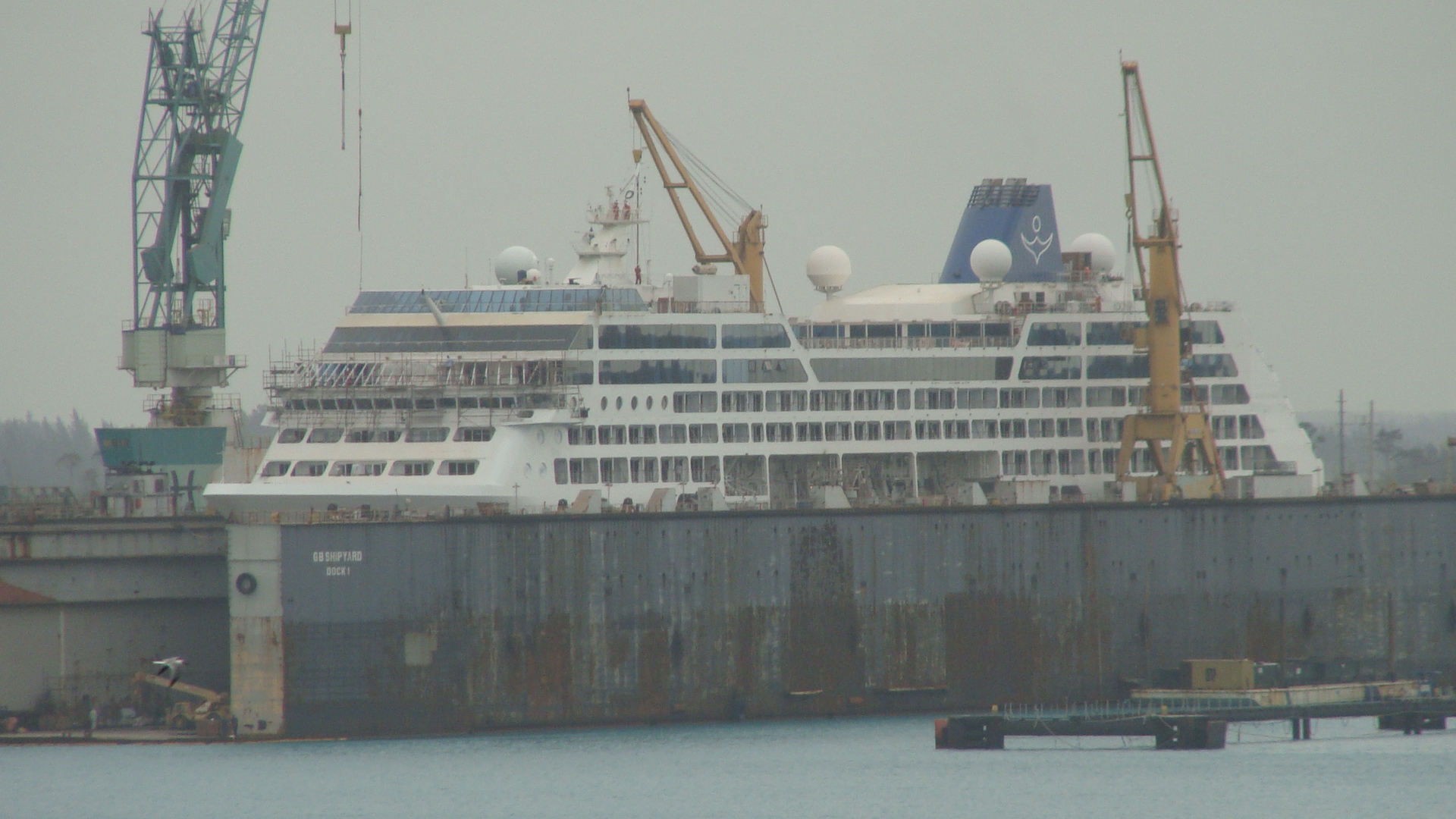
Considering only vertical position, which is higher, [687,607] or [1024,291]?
[1024,291]

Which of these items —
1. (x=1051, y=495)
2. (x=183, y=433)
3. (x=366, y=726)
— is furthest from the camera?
(x=183, y=433)

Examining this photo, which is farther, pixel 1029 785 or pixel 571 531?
pixel 571 531

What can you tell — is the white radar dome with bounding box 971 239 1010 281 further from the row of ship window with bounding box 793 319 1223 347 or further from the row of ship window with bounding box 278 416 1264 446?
the row of ship window with bounding box 278 416 1264 446

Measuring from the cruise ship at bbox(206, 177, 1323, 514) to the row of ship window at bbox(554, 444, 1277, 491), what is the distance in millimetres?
81

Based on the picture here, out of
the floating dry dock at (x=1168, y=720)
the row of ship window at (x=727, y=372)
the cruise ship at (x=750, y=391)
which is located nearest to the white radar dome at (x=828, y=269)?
the cruise ship at (x=750, y=391)

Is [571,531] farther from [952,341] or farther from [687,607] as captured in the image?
[952,341]

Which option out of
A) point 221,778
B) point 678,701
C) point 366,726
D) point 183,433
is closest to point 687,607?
point 678,701

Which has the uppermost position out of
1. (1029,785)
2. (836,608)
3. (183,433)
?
(183,433)

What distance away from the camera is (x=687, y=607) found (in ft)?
255

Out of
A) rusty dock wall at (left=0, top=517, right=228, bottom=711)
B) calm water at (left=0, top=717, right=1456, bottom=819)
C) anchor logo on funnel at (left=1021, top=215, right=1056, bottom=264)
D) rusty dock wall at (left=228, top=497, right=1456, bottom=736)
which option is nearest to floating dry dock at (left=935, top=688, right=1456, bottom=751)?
calm water at (left=0, top=717, right=1456, bottom=819)

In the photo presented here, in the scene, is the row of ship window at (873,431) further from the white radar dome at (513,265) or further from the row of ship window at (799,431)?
the white radar dome at (513,265)

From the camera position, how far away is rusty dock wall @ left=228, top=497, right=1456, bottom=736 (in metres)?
73.9

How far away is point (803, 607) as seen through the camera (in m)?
79.2

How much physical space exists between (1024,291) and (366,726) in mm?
30231
